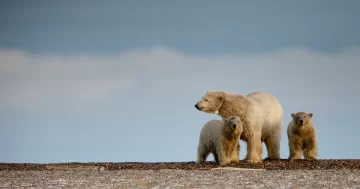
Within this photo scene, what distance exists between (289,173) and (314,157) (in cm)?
351

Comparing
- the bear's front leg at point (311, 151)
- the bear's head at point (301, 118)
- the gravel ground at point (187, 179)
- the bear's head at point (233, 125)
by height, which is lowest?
the gravel ground at point (187, 179)

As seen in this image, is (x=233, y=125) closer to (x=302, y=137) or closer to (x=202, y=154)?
(x=202, y=154)

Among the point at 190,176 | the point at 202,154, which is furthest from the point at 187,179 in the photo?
the point at 202,154

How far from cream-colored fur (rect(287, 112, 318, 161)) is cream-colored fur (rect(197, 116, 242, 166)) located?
Answer: 169 centimetres

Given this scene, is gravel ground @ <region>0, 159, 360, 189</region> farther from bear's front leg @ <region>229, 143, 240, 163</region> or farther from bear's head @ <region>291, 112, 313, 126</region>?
bear's head @ <region>291, 112, 313, 126</region>

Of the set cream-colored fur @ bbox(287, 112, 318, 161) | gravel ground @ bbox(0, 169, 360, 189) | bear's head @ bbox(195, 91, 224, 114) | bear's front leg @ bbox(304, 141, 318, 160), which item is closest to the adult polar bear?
bear's head @ bbox(195, 91, 224, 114)

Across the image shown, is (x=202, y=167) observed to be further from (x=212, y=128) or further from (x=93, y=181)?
(x=93, y=181)

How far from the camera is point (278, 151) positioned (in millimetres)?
18422

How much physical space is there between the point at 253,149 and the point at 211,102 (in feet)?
5.14

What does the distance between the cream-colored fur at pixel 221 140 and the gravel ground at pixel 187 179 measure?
1286 millimetres

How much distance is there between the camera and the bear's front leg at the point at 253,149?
16.3 meters

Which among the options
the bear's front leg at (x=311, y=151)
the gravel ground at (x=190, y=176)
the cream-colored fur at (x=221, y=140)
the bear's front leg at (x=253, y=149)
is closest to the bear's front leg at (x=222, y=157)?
the cream-colored fur at (x=221, y=140)

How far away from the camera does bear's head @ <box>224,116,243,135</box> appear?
50.4ft

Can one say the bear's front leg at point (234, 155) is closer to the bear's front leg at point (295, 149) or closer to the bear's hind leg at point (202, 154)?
the bear's hind leg at point (202, 154)
